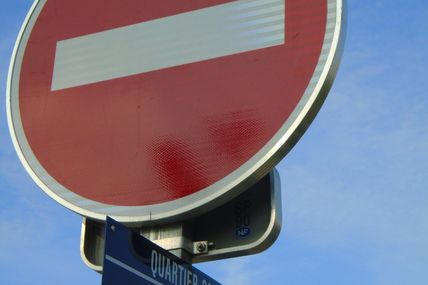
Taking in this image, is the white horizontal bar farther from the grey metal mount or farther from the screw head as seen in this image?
the screw head

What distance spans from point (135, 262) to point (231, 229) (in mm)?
621

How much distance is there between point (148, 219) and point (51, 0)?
889 millimetres

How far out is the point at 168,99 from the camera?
6.53ft

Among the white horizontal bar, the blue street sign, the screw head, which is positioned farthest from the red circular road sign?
the blue street sign

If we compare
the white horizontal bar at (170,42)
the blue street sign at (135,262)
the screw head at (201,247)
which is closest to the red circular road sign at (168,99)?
the white horizontal bar at (170,42)

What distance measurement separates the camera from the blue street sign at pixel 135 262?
4.46 feet

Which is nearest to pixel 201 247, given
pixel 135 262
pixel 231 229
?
pixel 231 229

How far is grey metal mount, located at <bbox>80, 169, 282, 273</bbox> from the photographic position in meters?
1.90

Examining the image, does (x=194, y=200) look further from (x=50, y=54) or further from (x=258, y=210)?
(x=50, y=54)

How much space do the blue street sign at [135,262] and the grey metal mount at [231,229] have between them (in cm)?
28

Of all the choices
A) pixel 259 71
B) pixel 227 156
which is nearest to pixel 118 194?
pixel 227 156

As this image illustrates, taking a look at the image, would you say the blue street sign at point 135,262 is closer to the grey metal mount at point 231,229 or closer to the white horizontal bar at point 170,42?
the grey metal mount at point 231,229

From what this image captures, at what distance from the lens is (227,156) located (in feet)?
Result: 5.98

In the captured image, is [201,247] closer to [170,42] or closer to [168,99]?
[168,99]
